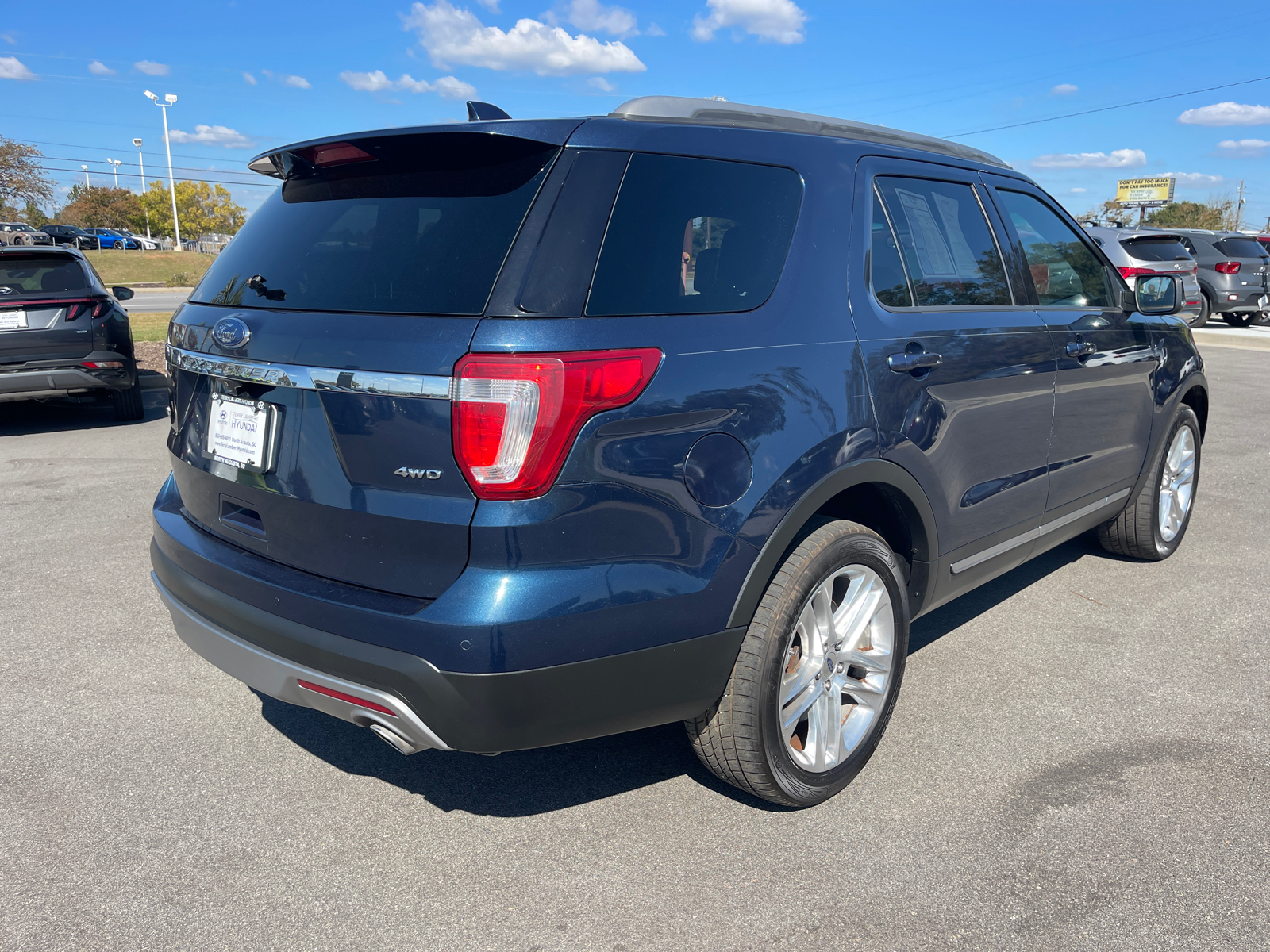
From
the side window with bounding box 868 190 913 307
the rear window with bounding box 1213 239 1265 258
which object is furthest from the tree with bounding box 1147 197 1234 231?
the side window with bounding box 868 190 913 307

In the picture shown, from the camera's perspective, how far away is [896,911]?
2.32m

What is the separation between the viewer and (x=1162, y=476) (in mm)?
4750

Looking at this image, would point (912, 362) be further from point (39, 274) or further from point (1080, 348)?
point (39, 274)

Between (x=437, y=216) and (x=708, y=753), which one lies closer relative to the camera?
(x=437, y=216)

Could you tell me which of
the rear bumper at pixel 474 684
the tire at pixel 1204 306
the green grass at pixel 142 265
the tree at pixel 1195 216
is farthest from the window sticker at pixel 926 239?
the tree at pixel 1195 216

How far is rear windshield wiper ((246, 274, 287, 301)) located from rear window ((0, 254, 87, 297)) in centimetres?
669

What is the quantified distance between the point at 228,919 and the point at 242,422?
47.7 inches

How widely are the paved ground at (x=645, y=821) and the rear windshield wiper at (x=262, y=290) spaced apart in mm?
1446

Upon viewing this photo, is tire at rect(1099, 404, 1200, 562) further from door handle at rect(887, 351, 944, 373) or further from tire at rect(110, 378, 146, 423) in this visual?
tire at rect(110, 378, 146, 423)

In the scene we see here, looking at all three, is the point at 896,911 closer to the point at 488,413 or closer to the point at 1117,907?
the point at 1117,907

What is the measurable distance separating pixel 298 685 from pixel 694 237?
1.46 metres

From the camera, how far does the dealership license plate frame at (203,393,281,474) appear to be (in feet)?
7.75

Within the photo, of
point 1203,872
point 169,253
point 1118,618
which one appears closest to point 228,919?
point 1203,872

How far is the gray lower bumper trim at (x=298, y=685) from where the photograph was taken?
217 centimetres
